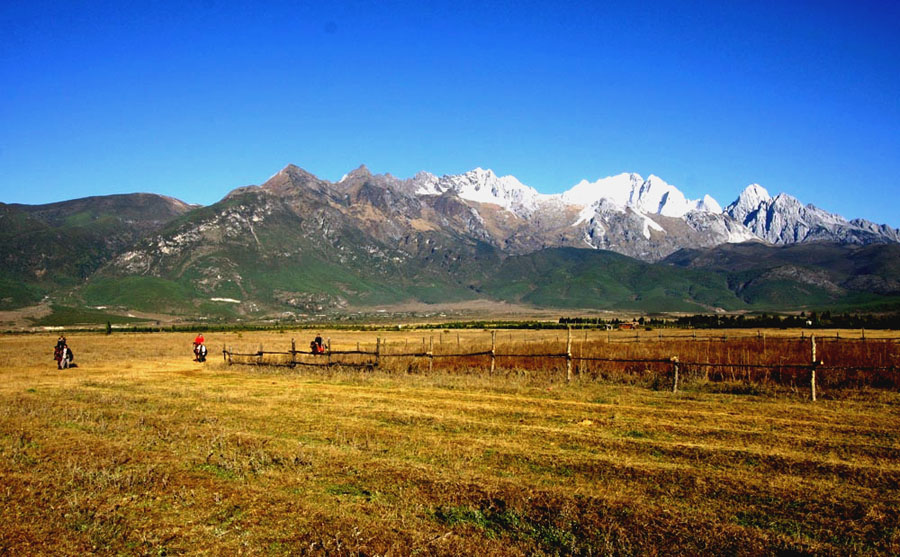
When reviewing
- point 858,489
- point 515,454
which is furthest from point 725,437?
point 515,454

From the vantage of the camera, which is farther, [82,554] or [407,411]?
[407,411]

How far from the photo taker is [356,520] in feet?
29.3

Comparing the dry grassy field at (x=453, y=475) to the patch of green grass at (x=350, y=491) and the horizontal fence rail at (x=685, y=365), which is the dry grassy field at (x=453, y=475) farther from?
the horizontal fence rail at (x=685, y=365)

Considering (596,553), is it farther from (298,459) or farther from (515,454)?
(298,459)

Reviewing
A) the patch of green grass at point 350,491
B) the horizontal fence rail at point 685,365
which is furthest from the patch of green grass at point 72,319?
the patch of green grass at point 350,491

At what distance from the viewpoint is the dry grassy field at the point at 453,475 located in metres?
8.27

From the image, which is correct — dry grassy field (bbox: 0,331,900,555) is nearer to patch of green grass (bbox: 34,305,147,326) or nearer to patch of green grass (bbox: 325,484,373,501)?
patch of green grass (bbox: 325,484,373,501)

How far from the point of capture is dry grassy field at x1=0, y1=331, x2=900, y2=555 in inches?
326

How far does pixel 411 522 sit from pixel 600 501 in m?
3.10

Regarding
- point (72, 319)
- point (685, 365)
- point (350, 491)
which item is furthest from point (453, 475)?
point (72, 319)

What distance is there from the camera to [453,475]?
36.7 ft

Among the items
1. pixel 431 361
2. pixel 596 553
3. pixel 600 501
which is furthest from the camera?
pixel 431 361

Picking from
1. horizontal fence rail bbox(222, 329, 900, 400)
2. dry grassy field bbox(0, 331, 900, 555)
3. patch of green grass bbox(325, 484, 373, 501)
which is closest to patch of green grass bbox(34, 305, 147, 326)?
horizontal fence rail bbox(222, 329, 900, 400)

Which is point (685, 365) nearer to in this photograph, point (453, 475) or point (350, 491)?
point (453, 475)
